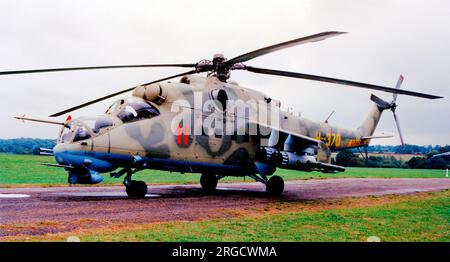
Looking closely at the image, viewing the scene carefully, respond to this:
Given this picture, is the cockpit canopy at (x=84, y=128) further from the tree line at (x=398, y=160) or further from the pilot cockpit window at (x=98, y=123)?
the tree line at (x=398, y=160)

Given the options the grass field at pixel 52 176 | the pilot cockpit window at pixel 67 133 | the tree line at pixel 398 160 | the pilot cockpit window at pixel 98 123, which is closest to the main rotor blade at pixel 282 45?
the pilot cockpit window at pixel 98 123

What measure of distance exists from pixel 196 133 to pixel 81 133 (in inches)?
166

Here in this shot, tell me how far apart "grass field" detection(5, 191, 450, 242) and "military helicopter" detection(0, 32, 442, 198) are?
3.62 meters

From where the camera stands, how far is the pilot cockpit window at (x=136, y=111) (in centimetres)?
1354

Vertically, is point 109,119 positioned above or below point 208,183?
above

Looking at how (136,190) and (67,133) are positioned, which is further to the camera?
(136,190)

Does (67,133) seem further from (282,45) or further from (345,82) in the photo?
(345,82)

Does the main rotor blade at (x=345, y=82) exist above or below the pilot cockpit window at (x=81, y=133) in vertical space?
above

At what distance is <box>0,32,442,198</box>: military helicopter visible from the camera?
41.5 ft

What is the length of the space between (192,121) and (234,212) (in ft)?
14.7

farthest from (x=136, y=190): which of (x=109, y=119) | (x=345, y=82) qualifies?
(x=345, y=82)

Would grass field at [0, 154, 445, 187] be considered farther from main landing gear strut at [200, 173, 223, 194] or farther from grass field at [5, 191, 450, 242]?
grass field at [5, 191, 450, 242]

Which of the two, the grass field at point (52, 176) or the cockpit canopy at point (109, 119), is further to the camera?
the grass field at point (52, 176)

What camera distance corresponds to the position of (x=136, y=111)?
1376 centimetres
